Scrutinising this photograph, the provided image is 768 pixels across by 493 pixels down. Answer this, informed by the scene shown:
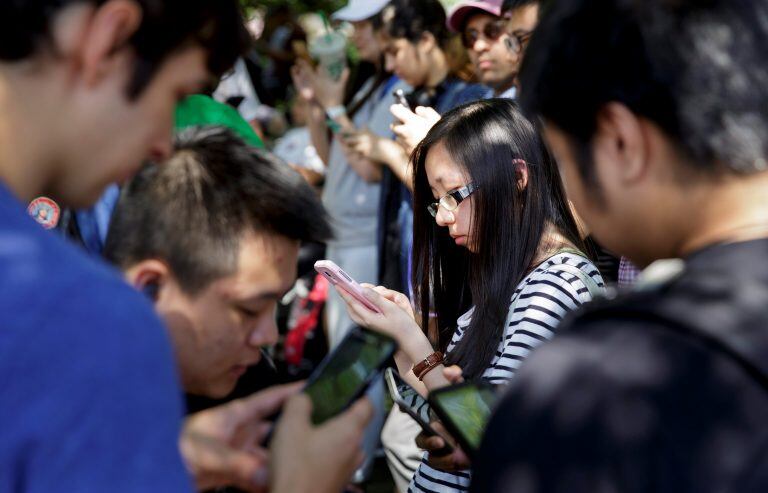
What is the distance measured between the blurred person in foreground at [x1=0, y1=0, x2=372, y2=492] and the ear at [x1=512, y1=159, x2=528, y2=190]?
1.70m

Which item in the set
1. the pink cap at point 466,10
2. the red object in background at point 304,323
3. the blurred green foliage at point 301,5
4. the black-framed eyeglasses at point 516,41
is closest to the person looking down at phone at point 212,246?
the black-framed eyeglasses at point 516,41

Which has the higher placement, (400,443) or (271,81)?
(400,443)

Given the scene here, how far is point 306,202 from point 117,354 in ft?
3.11

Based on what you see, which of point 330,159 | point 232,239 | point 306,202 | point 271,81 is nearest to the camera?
A: point 232,239

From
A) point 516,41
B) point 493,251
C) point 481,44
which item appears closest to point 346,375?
point 493,251

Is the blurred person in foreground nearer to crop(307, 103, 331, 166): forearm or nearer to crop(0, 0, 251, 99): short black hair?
crop(0, 0, 251, 99): short black hair

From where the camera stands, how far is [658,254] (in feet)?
4.95

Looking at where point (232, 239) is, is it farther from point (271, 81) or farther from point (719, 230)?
point (271, 81)

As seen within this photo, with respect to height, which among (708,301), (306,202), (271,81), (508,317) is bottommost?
(271,81)

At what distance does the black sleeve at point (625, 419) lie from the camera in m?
1.23

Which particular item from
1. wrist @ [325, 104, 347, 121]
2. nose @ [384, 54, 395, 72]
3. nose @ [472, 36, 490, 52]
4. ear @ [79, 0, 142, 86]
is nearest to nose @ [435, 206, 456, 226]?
ear @ [79, 0, 142, 86]

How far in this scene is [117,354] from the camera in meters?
1.13

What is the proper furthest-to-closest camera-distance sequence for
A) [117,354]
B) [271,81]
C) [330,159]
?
[271,81], [330,159], [117,354]

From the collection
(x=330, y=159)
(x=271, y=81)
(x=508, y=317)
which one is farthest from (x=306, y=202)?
(x=271, y=81)
